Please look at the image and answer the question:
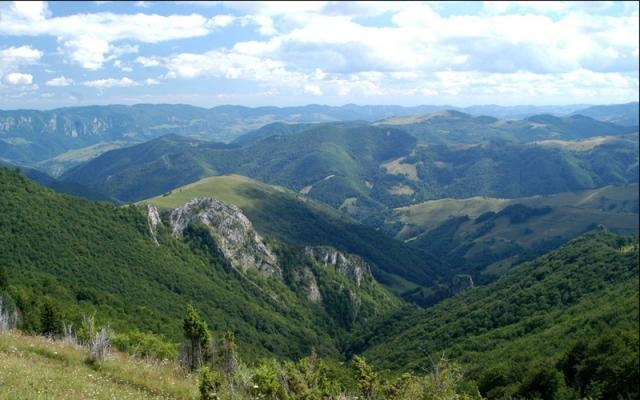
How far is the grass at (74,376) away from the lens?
66.8 feet

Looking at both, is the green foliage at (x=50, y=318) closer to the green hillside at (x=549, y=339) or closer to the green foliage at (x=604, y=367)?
the green hillside at (x=549, y=339)

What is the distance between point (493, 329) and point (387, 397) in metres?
150

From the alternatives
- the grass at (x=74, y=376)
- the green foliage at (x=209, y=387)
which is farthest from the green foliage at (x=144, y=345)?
the green foliage at (x=209, y=387)

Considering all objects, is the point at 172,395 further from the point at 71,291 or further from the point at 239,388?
the point at 71,291

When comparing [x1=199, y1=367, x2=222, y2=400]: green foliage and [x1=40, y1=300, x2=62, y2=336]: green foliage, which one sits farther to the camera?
[x1=40, y1=300, x2=62, y2=336]: green foliage

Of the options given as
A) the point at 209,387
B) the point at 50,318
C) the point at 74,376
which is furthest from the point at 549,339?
the point at 74,376

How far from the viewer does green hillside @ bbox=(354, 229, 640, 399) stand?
74562 millimetres

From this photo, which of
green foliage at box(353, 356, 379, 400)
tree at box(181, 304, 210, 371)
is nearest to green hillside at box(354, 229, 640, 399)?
tree at box(181, 304, 210, 371)

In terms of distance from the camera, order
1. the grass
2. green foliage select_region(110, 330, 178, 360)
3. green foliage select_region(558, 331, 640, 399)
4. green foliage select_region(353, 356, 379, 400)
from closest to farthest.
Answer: the grass
green foliage select_region(353, 356, 379, 400)
green foliage select_region(110, 330, 178, 360)
green foliage select_region(558, 331, 640, 399)

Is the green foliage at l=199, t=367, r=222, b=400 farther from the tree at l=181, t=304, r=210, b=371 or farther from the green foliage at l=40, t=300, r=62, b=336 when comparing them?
the green foliage at l=40, t=300, r=62, b=336

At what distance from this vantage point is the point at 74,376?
23922 mm

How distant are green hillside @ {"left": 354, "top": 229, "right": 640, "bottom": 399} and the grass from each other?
90.1 ft

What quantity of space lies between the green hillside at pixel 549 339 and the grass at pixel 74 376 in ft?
90.1

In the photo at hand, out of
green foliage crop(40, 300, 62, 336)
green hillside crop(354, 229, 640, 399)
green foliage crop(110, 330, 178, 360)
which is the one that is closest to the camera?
green foliage crop(110, 330, 178, 360)
